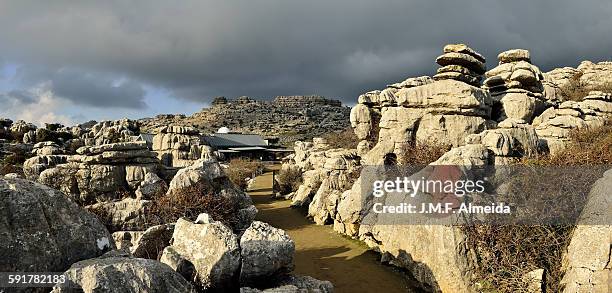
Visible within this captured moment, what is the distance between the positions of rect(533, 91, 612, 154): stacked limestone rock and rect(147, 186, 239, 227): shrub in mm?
12161

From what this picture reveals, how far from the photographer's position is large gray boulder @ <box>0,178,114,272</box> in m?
4.86

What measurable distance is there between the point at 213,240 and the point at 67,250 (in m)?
2.10

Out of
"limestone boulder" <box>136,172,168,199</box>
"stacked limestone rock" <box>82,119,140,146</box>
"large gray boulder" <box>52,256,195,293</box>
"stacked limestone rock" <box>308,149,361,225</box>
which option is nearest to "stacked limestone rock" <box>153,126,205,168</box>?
"stacked limestone rock" <box>308,149,361,225</box>

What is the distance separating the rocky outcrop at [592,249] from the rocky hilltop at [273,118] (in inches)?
2909

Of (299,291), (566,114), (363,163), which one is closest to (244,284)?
(299,291)

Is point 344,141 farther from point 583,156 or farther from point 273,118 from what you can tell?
point 273,118

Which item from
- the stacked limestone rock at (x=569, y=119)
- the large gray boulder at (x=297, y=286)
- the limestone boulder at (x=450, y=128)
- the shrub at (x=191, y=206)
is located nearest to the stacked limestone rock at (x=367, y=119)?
the limestone boulder at (x=450, y=128)

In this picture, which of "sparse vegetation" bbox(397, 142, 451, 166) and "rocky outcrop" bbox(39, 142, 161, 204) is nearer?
"rocky outcrop" bbox(39, 142, 161, 204)

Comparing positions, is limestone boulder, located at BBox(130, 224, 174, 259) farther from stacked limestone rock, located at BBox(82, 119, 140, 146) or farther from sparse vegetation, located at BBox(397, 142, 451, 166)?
stacked limestone rock, located at BBox(82, 119, 140, 146)

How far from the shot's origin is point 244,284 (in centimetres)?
639

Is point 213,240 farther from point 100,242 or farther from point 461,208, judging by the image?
point 461,208

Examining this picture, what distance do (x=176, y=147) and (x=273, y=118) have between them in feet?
283

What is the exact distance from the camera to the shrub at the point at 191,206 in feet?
40.7

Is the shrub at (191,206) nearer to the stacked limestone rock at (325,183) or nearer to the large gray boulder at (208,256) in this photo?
the stacked limestone rock at (325,183)
